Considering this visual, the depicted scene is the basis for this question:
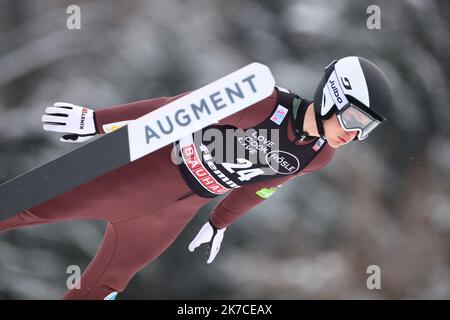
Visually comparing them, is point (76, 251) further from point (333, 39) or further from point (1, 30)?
point (333, 39)

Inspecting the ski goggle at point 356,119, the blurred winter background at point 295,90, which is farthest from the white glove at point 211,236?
the ski goggle at point 356,119

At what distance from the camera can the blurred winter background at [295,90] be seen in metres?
2.97

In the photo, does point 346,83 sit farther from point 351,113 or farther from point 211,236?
point 211,236

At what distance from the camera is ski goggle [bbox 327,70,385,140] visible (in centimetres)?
219

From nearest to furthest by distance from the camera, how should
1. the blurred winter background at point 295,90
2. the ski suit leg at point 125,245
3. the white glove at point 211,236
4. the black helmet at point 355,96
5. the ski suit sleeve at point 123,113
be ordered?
1. the black helmet at point 355,96
2. the ski suit sleeve at point 123,113
3. the ski suit leg at point 125,245
4. the white glove at point 211,236
5. the blurred winter background at point 295,90

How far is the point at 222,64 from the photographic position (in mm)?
2975

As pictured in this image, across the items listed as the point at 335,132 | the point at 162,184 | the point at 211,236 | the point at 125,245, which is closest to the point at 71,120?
the point at 162,184

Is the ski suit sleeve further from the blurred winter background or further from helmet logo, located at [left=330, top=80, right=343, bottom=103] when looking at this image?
the blurred winter background

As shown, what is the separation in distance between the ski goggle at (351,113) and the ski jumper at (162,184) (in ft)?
0.51

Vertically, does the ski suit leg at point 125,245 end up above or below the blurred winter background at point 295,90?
below

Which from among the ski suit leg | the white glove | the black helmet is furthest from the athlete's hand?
the black helmet

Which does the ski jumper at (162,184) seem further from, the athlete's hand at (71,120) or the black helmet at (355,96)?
the black helmet at (355,96)

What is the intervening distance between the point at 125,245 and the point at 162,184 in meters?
0.27

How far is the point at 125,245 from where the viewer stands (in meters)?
2.48
